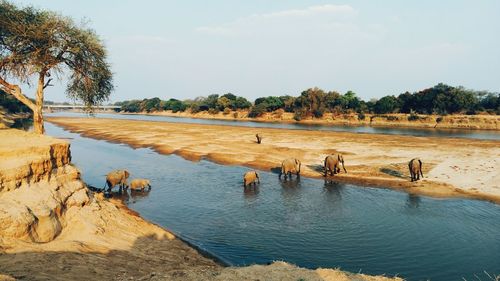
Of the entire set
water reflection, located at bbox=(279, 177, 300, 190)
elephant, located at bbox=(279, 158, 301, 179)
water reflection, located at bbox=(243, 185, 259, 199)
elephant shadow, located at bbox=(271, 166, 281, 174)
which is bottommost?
water reflection, located at bbox=(243, 185, 259, 199)

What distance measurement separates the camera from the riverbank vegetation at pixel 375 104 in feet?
266

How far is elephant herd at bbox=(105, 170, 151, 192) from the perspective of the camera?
72.0 ft

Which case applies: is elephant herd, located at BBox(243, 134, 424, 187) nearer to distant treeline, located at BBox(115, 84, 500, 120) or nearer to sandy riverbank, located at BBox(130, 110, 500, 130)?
sandy riverbank, located at BBox(130, 110, 500, 130)

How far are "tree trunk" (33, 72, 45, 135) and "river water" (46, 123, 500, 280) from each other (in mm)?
6122

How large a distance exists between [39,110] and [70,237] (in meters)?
11.1

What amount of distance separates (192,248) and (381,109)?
84025mm

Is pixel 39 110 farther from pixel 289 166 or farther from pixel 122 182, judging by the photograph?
pixel 289 166

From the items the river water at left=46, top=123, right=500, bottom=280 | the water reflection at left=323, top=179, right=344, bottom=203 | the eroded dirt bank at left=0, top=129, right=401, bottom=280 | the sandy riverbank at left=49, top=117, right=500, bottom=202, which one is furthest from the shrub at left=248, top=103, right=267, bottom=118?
the eroded dirt bank at left=0, top=129, right=401, bottom=280

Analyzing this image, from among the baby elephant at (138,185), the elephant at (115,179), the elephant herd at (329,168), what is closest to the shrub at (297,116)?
the elephant herd at (329,168)

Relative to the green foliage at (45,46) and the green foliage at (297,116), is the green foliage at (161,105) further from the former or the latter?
the green foliage at (45,46)

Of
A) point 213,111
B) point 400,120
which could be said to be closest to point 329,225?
point 400,120

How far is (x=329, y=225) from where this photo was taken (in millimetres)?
16500

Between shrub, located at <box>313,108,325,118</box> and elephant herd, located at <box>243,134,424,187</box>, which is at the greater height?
shrub, located at <box>313,108,325,118</box>

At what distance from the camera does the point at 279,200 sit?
2072 centimetres
